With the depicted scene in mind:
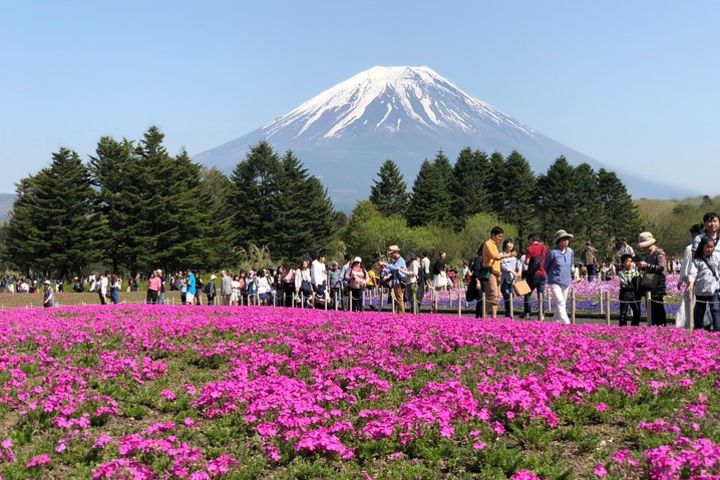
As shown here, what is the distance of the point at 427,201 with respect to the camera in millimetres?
96812

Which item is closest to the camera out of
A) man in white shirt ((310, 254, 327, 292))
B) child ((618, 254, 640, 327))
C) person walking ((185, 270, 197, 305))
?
child ((618, 254, 640, 327))

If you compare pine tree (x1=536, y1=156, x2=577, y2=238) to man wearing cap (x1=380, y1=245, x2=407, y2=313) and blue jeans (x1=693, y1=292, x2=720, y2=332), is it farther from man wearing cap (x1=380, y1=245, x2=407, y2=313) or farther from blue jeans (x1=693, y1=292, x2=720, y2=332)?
blue jeans (x1=693, y1=292, x2=720, y2=332)

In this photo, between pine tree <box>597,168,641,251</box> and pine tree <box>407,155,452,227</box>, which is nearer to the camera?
pine tree <box>407,155,452,227</box>

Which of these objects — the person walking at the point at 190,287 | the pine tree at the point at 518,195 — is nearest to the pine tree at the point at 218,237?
the pine tree at the point at 518,195

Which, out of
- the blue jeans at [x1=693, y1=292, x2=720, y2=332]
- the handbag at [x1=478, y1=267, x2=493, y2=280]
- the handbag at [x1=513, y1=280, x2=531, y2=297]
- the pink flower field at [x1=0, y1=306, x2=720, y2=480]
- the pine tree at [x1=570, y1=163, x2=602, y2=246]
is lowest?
the pink flower field at [x1=0, y1=306, x2=720, y2=480]

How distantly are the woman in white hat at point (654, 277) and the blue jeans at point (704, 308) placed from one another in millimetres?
1518

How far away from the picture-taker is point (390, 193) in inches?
4195

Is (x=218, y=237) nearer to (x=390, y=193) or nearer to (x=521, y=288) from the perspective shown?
(x=390, y=193)

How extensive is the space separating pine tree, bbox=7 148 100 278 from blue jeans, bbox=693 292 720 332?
217 feet

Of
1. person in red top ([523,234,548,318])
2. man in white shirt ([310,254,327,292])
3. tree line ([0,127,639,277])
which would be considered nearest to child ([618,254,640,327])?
person in red top ([523,234,548,318])

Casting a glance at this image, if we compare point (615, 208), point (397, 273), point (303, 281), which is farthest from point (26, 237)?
point (615, 208)

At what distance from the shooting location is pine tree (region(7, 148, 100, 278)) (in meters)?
72.4

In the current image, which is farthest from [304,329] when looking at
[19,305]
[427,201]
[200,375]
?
[427,201]

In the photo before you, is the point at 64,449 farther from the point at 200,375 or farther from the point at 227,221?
the point at 227,221
